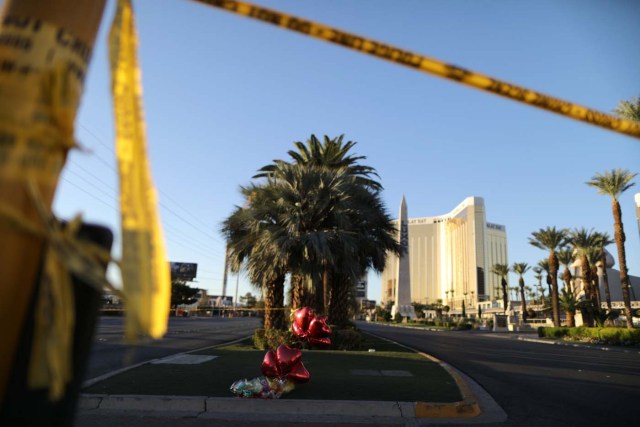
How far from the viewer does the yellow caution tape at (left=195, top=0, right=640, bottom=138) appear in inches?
55.1

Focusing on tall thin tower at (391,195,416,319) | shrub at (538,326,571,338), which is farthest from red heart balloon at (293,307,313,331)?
tall thin tower at (391,195,416,319)

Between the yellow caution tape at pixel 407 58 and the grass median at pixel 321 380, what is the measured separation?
5.88 m

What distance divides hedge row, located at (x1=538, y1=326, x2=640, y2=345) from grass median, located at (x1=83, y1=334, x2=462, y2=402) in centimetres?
2525

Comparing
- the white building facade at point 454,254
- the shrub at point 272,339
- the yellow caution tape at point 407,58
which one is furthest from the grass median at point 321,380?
the white building facade at point 454,254

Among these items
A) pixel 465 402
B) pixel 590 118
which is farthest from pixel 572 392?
pixel 590 118

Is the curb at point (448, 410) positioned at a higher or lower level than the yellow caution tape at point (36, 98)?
lower

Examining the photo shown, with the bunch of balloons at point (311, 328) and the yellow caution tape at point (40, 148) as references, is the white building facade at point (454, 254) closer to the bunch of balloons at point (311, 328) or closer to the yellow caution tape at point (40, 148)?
the bunch of balloons at point (311, 328)

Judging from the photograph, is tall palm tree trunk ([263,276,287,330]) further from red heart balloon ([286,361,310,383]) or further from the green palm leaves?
red heart balloon ([286,361,310,383])

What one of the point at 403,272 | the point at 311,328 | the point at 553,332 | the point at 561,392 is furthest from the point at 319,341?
the point at 403,272

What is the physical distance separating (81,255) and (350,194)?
1584 cm

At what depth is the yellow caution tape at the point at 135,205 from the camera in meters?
0.98

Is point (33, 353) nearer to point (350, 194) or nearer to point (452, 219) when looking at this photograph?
Answer: point (350, 194)

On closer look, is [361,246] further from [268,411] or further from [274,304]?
[268,411]

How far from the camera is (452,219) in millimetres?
172375
